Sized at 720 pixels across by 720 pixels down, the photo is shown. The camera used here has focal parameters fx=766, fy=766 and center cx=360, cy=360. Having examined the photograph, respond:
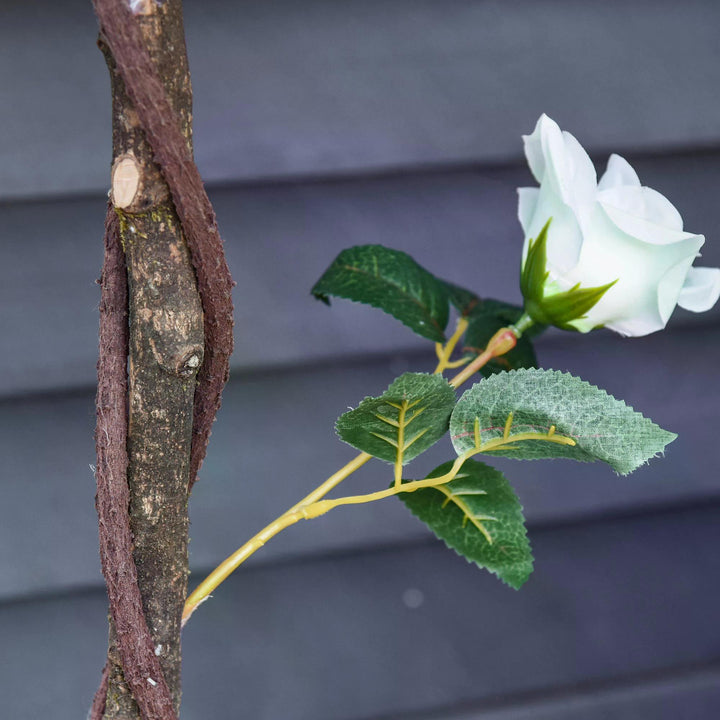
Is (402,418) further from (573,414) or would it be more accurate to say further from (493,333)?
(493,333)

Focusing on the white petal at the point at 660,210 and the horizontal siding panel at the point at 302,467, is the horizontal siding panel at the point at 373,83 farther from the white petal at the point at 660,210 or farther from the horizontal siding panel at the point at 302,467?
the white petal at the point at 660,210

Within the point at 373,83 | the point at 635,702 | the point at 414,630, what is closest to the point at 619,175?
the point at 373,83

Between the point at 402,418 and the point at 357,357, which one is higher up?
the point at 402,418

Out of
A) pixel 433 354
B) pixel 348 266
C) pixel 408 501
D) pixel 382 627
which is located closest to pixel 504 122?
pixel 433 354

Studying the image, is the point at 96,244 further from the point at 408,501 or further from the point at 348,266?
the point at 408,501

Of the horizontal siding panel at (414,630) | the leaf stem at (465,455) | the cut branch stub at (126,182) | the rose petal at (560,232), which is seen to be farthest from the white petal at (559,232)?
the horizontal siding panel at (414,630)

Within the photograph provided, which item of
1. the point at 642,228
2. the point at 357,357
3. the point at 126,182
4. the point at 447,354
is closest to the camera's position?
the point at 126,182

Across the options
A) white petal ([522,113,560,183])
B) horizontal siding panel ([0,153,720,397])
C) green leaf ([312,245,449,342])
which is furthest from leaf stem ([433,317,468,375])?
horizontal siding panel ([0,153,720,397])
